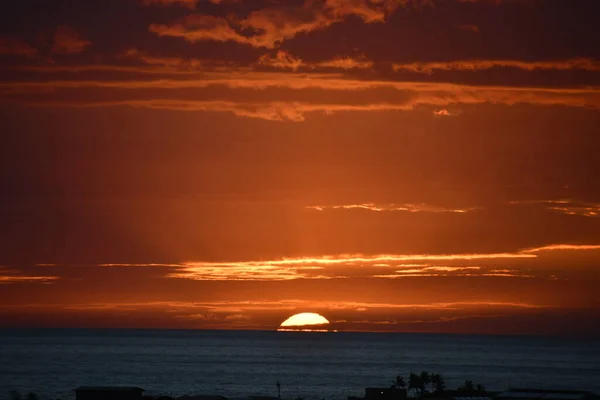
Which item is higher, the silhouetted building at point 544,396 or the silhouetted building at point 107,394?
the silhouetted building at point 107,394

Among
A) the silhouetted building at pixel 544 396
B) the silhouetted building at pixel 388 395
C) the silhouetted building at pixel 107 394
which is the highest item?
the silhouetted building at pixel 107 394

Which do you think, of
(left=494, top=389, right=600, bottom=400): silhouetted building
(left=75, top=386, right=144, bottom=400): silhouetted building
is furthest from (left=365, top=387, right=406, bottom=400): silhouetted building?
(left=75, top=386, right=144, bottom=400): silhouetted building

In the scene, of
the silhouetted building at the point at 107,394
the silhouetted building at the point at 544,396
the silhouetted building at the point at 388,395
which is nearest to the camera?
the silhouetted building at the point at 107,394

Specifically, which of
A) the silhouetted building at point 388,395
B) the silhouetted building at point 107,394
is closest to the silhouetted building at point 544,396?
the silhouetted building at point 388,395

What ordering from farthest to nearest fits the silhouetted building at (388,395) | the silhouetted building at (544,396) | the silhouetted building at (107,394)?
the silhouetted building at (388,395)
the silhouetted building at (544,396)
the silhouetted building at (107,394)

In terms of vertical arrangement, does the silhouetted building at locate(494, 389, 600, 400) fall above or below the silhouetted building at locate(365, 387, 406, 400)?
below

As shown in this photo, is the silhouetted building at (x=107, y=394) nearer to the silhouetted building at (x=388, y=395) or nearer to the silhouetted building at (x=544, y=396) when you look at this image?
the silhouetted building at (x=388, y=395)

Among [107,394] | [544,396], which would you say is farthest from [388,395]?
[107,394]

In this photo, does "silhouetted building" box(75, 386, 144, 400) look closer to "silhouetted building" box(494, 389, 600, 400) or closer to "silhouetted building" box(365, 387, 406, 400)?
"silhouetted building" box(365, 387, 406, 400)

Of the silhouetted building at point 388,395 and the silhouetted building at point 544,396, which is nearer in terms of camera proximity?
the silhouetted building at point 544,396

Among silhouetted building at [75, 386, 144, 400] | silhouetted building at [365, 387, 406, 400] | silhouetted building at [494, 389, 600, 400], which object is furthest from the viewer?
silhouetted building at [365, 387, 406, 400]

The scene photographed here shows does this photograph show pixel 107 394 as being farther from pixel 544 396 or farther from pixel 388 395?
pixel 544 396

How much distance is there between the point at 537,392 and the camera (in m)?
93.7

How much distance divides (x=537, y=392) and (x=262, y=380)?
111 metres
